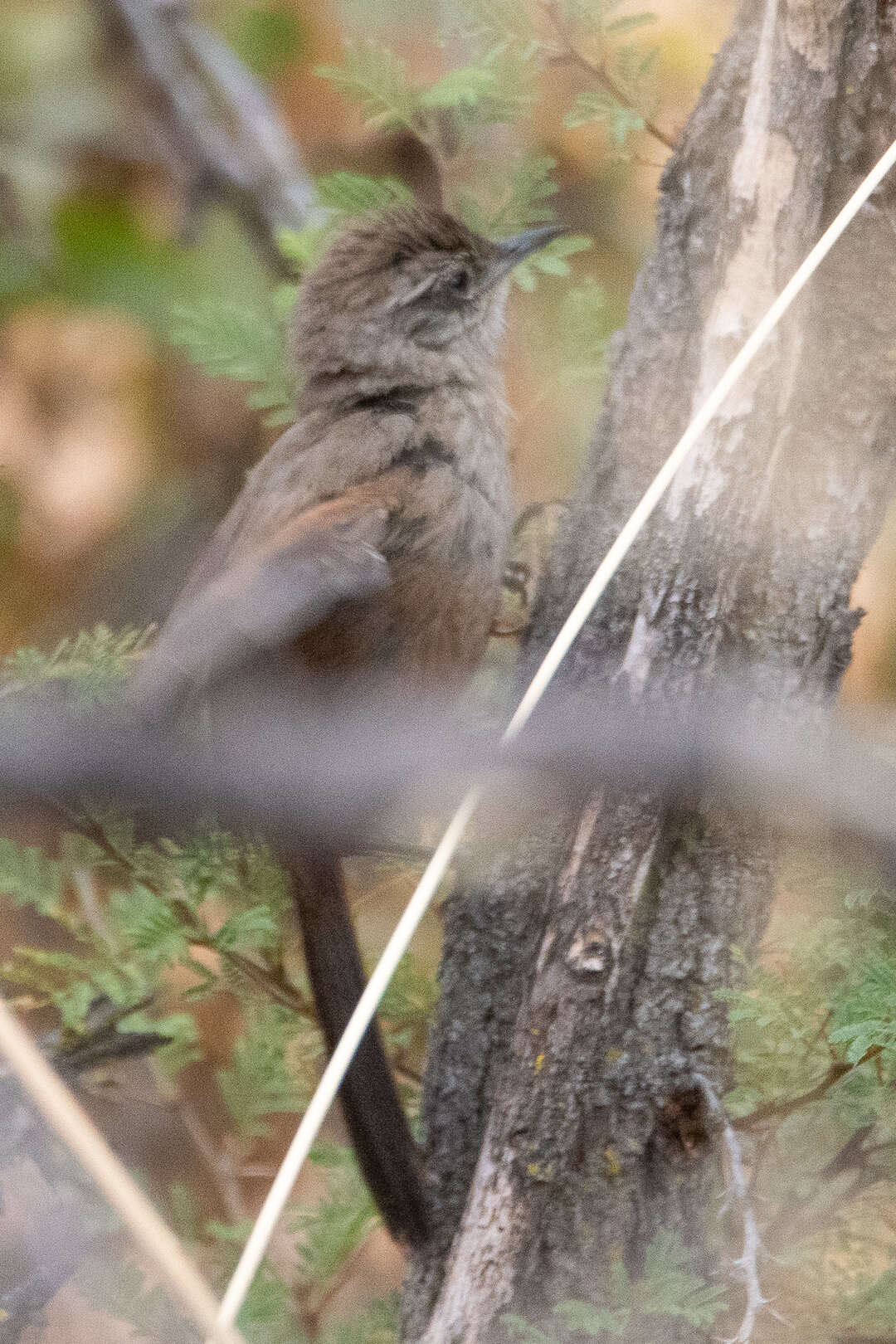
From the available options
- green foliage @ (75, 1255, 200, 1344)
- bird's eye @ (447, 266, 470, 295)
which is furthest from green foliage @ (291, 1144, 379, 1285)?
bird's eye @ (447, 266, 470, 295)

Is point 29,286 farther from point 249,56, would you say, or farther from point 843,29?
point 843,29

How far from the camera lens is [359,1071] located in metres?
1.27

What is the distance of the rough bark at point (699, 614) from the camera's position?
1204 millimetres

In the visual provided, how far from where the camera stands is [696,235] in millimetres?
1271

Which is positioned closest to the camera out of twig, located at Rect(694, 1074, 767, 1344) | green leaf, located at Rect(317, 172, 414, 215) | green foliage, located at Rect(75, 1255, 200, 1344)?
twig, located at Rect(694, 1074, 767, 1344)

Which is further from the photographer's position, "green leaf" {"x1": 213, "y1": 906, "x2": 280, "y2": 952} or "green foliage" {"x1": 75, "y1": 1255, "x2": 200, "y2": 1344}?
"green foliage" {"x1": 75, "y1": 1255, "x2": 200, "y2": 1344}

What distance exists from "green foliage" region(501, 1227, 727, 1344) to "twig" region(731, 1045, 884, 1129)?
0.46 feet

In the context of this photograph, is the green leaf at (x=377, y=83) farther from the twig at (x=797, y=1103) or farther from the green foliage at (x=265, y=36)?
the green foliage at (x=265, y=36)

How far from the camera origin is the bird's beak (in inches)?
62.6

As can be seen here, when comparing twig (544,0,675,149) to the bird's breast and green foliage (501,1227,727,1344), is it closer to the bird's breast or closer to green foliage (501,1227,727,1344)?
the bird's breast

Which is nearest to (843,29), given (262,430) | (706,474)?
(706,474)

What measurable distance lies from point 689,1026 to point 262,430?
1591mm

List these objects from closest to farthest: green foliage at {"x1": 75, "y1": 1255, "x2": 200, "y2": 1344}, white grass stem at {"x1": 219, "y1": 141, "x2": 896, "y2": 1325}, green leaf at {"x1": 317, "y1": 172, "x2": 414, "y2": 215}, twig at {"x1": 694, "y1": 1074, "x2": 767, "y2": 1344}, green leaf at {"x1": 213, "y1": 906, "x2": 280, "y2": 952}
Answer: white grass stem at {"x1": 219, "y1": 141, "x2": 896, "y2": 1325} → twig at {"x1": 694, "y1": 1074, "x2": 767, "y2": 1344} → green leaf at {"x1": 213, "y1": 906, "x2": 280, "y2": 952} → green foliage at {"x1": 75, "y1": 1255, "x2": 200, "y2": 1344} → green leaf at {"x1": 317, "y1": 172, "x2": 414, "y2": 215}

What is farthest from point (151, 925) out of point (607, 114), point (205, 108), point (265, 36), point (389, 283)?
point (265, 36)
